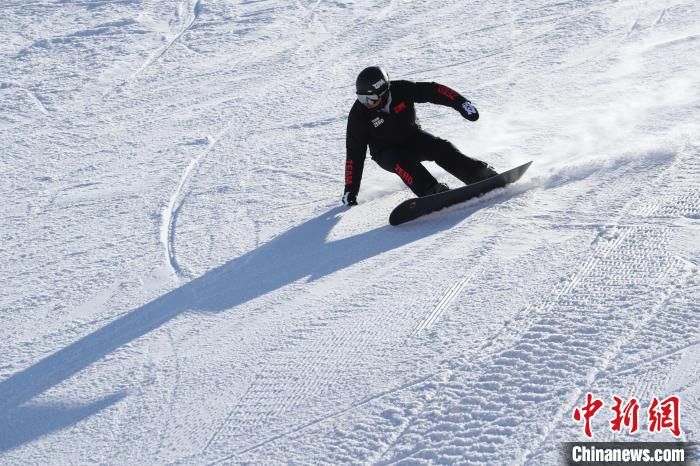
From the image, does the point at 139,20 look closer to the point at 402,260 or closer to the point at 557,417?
the point at 402,260

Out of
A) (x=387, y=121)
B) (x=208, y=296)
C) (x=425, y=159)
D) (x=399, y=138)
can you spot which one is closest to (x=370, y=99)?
(x=387, y=121)

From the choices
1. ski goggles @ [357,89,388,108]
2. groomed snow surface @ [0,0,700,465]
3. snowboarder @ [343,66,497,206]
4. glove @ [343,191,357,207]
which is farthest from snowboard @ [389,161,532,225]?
ski goggles @ [357,89,388,108]

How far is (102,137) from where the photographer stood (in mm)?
9227

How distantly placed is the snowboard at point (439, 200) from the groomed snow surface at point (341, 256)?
0.06 metres

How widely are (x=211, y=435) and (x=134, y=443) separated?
40 cm

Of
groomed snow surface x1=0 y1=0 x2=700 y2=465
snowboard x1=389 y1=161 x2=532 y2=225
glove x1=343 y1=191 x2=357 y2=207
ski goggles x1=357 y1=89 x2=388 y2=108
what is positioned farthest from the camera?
glove x1=343 y1=191 x2=357 y2=207

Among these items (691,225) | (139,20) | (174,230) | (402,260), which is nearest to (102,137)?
(174,230)

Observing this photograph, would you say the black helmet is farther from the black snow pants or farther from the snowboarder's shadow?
the snowboarder's shadow

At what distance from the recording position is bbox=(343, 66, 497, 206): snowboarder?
6.61 metres

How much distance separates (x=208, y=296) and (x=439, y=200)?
1765mm

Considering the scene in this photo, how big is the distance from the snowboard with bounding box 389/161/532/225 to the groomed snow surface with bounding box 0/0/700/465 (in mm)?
64

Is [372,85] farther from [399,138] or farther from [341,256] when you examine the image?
[341,256]

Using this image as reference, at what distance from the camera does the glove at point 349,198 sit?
6648 millimetres

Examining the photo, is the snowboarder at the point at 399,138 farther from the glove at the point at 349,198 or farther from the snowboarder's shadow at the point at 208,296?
the snowboarder's shadow at the point at 208,296
